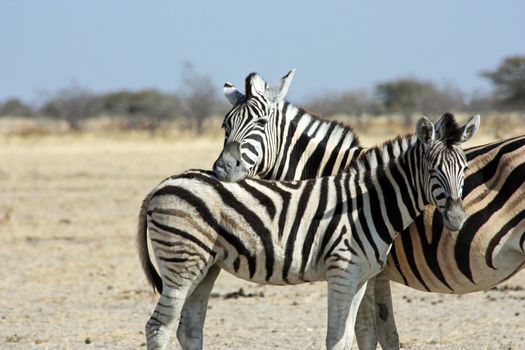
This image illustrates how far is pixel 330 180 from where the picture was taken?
6.77 m

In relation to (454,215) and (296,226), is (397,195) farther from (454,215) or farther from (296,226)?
(296,226)

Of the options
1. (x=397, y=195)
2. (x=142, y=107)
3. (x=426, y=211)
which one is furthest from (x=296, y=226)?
(x=142, y=107)

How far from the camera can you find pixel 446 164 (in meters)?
6.32

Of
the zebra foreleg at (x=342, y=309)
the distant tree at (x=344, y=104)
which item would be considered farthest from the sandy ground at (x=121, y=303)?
the distant tree at (x=344, y=104)

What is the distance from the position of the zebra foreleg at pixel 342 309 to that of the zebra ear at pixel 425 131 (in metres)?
1.01

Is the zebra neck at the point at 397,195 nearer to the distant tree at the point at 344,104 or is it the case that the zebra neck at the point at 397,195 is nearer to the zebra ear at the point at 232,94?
the zebra ear at the point at 232,94

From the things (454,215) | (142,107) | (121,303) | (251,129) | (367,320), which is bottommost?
(121,303)

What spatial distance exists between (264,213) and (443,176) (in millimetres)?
1158

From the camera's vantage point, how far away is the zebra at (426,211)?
22.0 ft

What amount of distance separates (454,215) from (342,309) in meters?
0.93

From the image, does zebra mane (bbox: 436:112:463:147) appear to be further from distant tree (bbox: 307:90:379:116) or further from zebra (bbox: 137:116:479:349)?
distant tree (bbox: 307:90:379:116)

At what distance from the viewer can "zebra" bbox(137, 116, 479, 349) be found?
643 centimetres

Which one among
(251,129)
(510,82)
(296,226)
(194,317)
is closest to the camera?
(296,226)

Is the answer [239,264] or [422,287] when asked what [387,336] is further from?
[239,264]
